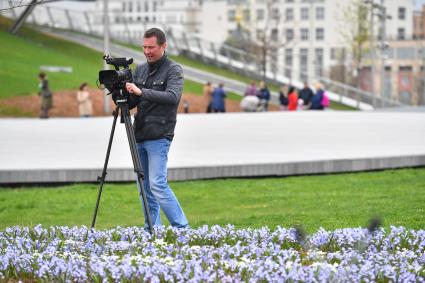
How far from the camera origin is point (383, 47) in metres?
60.2

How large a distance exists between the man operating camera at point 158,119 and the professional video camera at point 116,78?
40cm

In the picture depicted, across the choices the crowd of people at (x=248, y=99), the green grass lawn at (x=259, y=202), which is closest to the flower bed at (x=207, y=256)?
the green grass lawn at (x=259, y=202)

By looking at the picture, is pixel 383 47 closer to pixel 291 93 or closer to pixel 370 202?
pixel 291 93

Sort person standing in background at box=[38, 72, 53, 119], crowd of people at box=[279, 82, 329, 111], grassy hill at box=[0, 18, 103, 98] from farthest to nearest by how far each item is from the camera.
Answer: grassy hill at box=[0, 18, 103, 98] < crowd of people at box=[279, 82, 329, 111] < person standing in background at box=[38, 72, 53, 119]

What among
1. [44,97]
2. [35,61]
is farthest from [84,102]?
[35,61]

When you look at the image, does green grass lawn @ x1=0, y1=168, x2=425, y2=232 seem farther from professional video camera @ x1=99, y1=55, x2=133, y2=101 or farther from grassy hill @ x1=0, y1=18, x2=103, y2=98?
grassy hill @ x1=0, y1=18, x2=103, y2=98

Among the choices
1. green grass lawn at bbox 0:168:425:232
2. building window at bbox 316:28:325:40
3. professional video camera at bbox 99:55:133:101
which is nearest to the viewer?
professional video camera at bbox 99:55:133:101

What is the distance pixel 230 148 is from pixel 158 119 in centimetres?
1134

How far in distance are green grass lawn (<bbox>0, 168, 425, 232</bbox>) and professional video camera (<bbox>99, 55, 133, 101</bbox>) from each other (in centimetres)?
272

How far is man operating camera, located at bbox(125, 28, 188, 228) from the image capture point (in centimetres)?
982

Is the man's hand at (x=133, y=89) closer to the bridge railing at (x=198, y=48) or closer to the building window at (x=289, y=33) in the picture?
the bridge railing at (x=198, y=48)

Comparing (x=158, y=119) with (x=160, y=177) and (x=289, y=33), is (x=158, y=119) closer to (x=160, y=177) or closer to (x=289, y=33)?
(x=160, y=177)

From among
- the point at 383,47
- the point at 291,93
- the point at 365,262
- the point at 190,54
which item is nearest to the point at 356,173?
the point at 365,262

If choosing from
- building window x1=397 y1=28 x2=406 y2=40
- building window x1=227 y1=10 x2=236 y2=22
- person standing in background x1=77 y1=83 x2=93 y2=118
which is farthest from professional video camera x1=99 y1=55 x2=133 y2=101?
building window x1=227 y1=10 x2=236 y2=22
